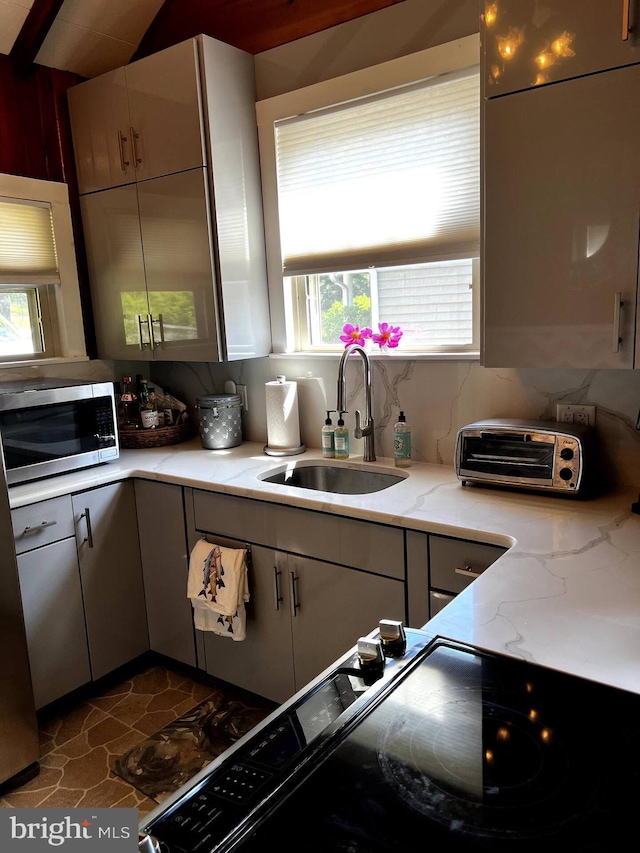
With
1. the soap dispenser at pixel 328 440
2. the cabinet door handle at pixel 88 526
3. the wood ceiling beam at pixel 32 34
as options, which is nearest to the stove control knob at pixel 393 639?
the soap dispenser at pixel 328 440

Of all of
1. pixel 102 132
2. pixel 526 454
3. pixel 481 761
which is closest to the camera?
pixel 481 761

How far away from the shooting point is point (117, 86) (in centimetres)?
268

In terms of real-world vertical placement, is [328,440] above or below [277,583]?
above

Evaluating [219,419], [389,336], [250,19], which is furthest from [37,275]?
[389,336]

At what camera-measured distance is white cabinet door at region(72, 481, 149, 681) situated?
2.42 metres

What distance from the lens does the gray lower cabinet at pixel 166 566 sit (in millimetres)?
2457

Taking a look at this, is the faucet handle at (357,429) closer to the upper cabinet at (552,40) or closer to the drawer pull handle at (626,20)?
the upper cabinet at (552,40)

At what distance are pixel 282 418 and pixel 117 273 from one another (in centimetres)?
101

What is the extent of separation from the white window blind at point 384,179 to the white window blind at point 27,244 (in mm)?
1076

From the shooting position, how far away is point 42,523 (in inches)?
89.0

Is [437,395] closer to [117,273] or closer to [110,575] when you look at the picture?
[110,575]

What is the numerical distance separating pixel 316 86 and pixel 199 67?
44cm

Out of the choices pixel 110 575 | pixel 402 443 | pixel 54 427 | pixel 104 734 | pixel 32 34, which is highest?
pixel 32 34

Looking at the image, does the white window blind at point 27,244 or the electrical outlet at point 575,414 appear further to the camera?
the white window blind at point 27,244
